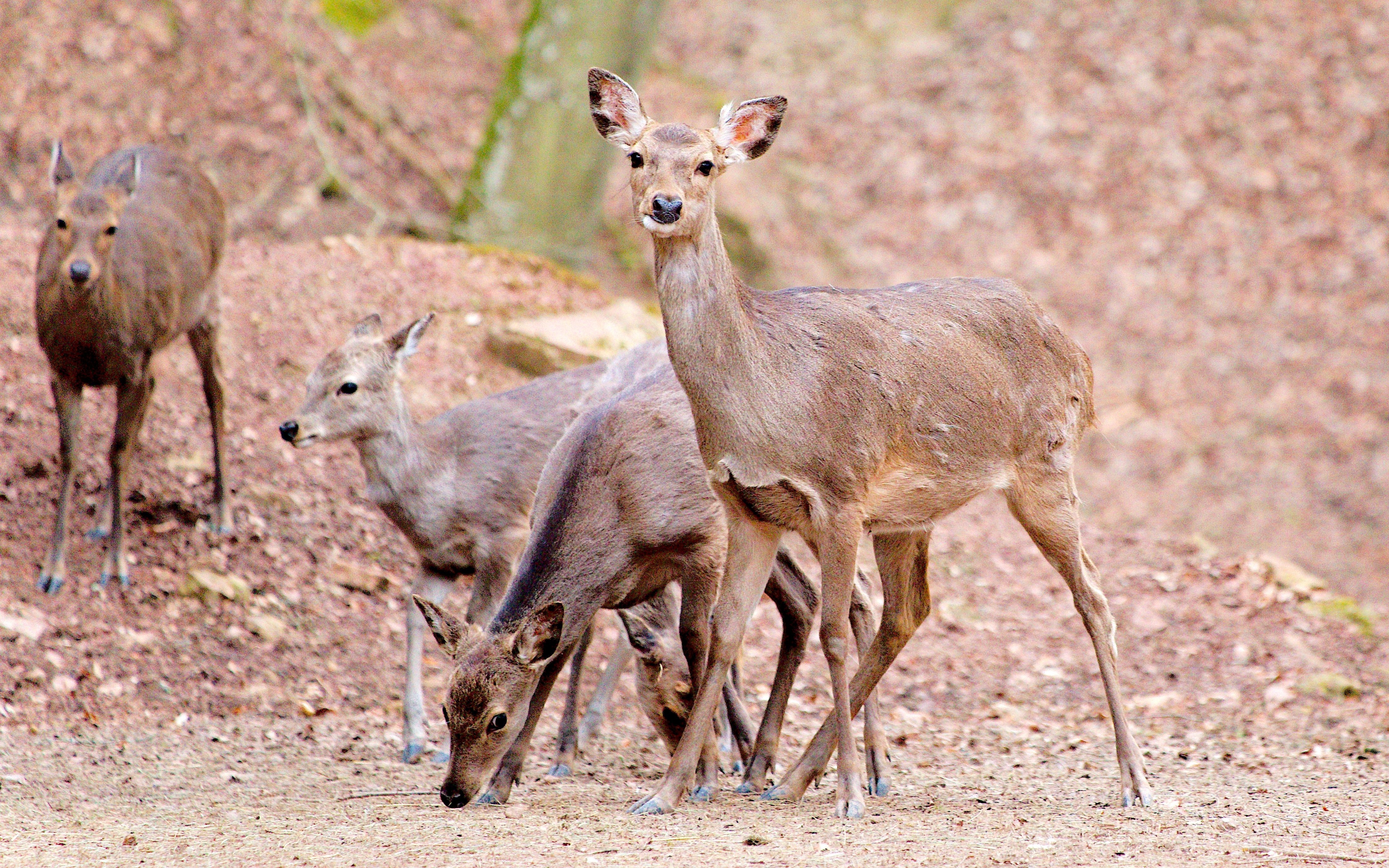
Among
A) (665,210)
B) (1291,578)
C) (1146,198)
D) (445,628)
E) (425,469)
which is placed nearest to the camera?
(665,210)

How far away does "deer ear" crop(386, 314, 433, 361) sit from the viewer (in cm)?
766

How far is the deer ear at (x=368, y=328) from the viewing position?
25.9ft

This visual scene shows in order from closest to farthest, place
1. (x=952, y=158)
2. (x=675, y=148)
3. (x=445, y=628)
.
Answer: (x=675, y=148) < (x=445, y=628) < (x=952, y=158)

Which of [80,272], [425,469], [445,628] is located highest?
[80,272]

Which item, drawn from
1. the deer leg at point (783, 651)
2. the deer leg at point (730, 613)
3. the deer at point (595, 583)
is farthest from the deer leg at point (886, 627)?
the deer leg at point (730, 613)

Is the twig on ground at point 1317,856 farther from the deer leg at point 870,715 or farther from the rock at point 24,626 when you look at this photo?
the rock at point 24,626

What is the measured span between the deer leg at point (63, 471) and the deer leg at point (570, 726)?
9.89ft

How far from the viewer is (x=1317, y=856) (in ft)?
17.1

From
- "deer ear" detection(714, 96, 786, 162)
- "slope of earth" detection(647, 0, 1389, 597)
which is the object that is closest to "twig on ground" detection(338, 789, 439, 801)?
"deer ear" detection(714, 96, 786, 162)

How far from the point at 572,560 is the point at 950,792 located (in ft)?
6.39

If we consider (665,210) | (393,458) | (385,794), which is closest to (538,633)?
(385,794)

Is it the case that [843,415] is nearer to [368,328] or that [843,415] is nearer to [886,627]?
[886,627]

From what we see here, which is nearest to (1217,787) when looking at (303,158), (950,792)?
(950,792)

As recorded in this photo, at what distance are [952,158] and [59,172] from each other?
1115cm
